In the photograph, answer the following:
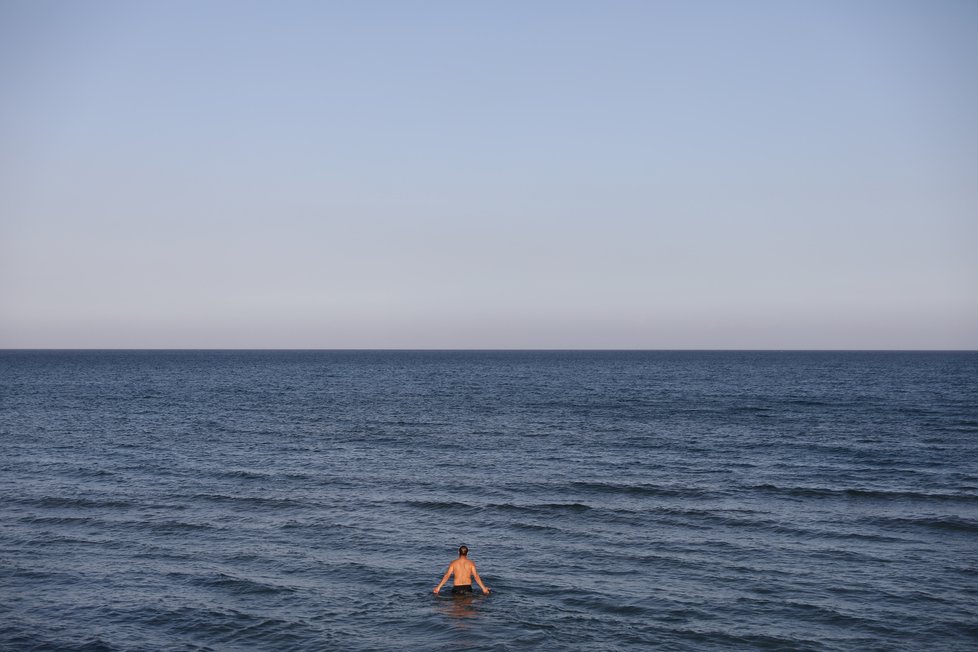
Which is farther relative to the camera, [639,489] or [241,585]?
[639,489]

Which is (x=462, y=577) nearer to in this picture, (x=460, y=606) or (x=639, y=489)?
(x=460, y=606)

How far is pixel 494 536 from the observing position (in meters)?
27.9

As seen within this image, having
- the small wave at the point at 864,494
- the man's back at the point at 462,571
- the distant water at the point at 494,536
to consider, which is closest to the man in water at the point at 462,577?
the man's back at the point at 462,571

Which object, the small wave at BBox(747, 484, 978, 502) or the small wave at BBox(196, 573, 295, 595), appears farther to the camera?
the small wave at BBox(747, 484, 978, 502)

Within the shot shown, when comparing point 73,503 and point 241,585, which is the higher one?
point 73,503

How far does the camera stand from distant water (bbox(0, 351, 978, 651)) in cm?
1969

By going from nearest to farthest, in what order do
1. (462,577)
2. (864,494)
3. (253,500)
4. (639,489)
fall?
(462,577)
(253,500)
(864,494)
(639,489)

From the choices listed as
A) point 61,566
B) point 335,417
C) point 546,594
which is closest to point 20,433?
point 335,417

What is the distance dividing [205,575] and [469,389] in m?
85.3

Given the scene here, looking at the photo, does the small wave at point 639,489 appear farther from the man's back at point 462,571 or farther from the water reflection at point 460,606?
the water reflection at point 460,606

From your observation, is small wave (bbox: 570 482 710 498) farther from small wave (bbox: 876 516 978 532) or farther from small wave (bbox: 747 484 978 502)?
small wave (bbox: 876 516 978 532)

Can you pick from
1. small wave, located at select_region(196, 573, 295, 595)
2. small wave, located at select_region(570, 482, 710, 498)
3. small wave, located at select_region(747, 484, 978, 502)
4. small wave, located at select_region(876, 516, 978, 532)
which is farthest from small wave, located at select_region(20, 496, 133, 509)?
small wave, located at select_region(876, 516, 978, 532)

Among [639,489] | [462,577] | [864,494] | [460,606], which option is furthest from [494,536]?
[864,494]

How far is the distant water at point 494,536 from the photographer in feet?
64.6
